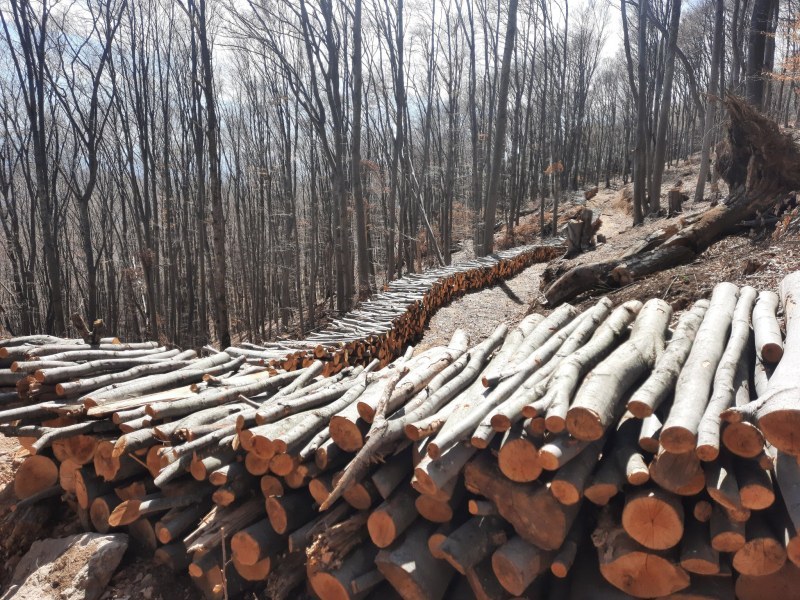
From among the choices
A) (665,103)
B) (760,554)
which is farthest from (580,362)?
(665,103)

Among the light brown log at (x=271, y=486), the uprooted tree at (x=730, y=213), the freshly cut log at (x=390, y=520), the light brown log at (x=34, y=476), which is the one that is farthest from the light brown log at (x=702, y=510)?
the uprooted tree at (x=730, y=213)

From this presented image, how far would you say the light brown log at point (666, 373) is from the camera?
2.37 m

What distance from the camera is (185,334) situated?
62.8 feet

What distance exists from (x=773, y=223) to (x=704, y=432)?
6.54 metres

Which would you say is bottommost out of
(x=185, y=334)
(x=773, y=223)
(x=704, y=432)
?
(x=185, y=334)

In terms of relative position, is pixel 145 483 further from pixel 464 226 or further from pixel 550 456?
pixel 464 226

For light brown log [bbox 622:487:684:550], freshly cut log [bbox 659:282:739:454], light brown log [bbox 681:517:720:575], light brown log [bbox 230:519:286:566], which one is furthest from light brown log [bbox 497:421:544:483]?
light brown log [bbox 230:519:286:566]

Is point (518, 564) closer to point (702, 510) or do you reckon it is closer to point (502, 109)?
point (702, 510)

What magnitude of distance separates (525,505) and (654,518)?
1.81 ft

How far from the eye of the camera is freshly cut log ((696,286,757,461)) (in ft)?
6.69

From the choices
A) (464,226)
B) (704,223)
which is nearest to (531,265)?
(704,223)

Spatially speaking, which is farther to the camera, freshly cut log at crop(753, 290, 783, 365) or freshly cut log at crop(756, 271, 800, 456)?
freshly cut log at crop(753, 290, 783, 365)

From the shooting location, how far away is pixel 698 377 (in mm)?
2574

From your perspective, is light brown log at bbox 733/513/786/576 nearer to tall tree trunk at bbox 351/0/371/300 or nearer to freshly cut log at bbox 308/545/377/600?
freshly cut log at bbox 308/545/377/600
